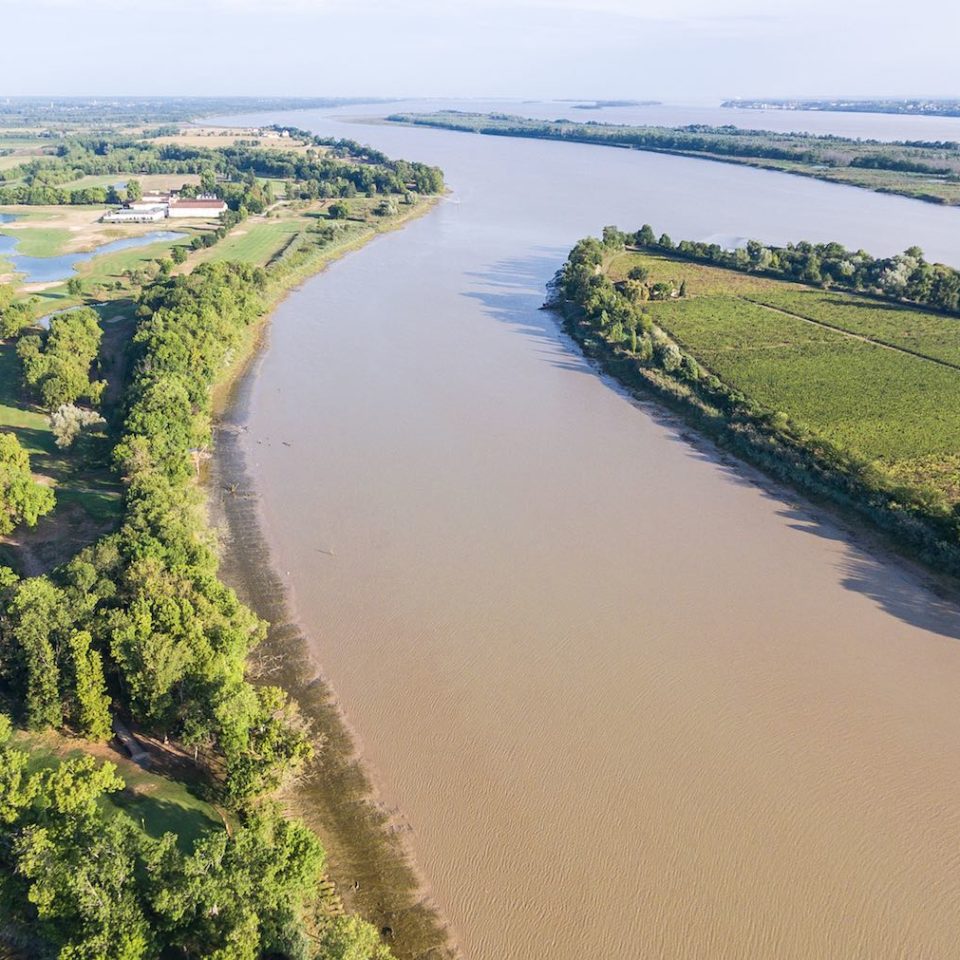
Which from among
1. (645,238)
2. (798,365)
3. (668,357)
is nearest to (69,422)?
(668,357)

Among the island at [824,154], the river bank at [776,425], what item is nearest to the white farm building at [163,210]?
the river bank at [776,425]

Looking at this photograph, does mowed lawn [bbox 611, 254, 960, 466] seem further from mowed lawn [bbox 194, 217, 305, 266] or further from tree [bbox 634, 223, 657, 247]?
mowed lawn [bbox 194, 217, 305, 266]

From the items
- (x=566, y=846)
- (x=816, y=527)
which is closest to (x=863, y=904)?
(x=566, y=846)

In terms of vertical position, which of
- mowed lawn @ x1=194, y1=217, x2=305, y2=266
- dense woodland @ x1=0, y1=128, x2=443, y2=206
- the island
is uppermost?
the island

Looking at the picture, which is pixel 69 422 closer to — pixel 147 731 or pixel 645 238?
pixel 147 731

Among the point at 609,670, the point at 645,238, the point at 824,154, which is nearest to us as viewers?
the point at 609,670

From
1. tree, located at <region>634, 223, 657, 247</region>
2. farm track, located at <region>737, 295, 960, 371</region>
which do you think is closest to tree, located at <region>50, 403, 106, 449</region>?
farm track, located at <region>737, 295, 960, 371</region>

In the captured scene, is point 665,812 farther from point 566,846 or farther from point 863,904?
point 863,904
